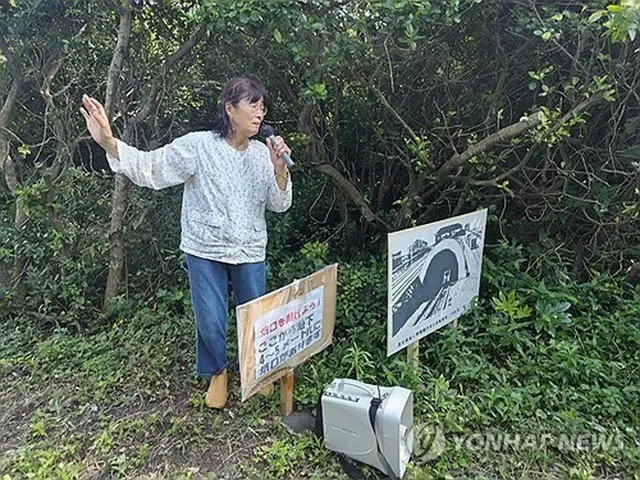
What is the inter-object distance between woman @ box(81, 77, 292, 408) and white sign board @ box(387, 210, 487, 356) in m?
0.57

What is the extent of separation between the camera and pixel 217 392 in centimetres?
216

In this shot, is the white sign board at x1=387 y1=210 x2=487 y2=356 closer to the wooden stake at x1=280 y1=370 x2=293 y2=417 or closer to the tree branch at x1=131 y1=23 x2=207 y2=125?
the wooden stake at x1=280 y1=370 x2=293 y2=417

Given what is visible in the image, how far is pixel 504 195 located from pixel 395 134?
751 millimetres

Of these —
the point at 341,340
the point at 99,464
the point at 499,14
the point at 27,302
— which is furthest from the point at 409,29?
the point at 27,302

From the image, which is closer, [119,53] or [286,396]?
[286,396]

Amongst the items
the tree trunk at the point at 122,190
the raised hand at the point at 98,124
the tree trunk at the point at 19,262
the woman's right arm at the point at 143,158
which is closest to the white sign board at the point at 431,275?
the woman's right arm at the point at 143,158

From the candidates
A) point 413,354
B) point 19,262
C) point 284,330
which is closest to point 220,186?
point 284,330

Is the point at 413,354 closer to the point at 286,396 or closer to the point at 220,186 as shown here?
the point at 286,396

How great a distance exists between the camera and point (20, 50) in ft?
9.12

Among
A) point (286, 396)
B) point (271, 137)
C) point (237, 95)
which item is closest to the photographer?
point (237, 95)

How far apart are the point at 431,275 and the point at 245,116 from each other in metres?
1.07

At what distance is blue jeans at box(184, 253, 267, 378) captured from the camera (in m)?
2.01

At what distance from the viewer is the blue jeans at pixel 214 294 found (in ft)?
6.59

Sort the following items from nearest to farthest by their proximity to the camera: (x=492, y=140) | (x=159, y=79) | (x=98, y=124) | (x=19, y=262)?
1. (x=98, y=124)
2. (x=492, y=140)
3. (x=159, y=79)
4. (x=19, y=262)
